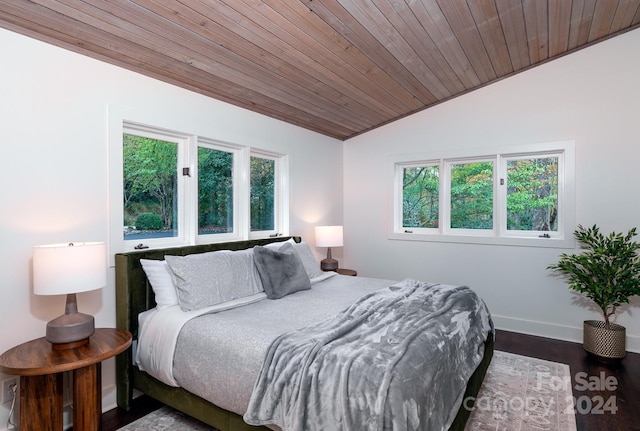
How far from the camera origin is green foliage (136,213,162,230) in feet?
8.84

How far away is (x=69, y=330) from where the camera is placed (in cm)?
183

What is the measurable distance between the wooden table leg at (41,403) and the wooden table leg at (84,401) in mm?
129

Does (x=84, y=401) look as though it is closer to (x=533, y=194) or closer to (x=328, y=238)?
(x=328, y=238)

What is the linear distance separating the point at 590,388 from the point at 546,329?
1111 millimetres

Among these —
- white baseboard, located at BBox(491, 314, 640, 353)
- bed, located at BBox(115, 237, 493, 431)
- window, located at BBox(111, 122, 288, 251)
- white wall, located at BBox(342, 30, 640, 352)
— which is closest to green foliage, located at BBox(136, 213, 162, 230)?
window, located at BBox(111, 122, 288, 251)

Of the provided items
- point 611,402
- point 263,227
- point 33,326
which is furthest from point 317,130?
point 611,402

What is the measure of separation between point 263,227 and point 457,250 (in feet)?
7.58

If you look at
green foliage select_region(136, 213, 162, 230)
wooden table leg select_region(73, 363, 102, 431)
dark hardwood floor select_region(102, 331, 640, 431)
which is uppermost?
green foliage select_region(136, 213, 162, 230)

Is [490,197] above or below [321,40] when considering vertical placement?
below

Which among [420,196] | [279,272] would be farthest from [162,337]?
[420,196]

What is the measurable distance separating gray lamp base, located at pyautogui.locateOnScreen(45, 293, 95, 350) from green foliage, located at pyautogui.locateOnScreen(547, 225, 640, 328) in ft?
12.6

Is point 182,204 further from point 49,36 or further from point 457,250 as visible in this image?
point 457,250

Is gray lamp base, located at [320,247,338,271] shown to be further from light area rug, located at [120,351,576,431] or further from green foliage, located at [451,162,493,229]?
light area rug, located at [120,351,576,431]

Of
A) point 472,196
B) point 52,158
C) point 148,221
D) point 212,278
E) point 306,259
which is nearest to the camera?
point 52,158
